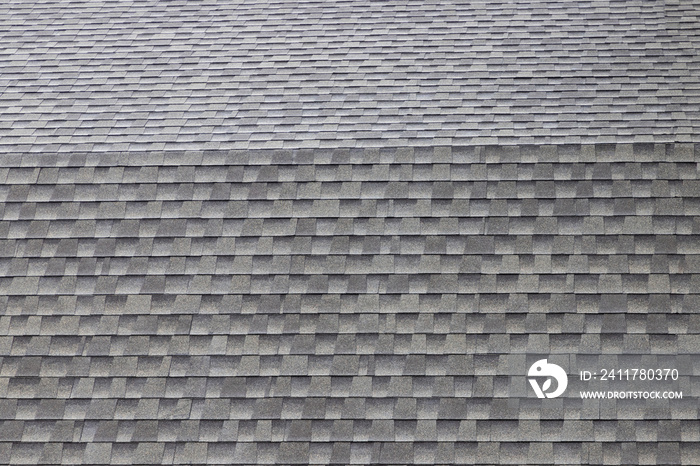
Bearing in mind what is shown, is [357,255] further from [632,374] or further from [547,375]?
[632,374]

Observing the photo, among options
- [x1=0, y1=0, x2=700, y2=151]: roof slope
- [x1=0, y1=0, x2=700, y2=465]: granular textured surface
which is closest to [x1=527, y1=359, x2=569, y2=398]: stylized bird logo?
[x1=0, y1=0, x2=700, y2=465]: granular textured surface

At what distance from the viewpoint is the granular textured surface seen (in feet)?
16.3

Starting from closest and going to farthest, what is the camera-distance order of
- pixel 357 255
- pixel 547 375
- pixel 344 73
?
1. pixel 547 375
2. pixel 357 255
3. pixel 344 73

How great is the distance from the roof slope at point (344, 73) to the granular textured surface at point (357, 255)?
3 cm

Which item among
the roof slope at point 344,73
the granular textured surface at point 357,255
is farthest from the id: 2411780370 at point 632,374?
the roof slope at point 344,73

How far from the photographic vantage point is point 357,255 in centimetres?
545

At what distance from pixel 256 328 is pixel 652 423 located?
8.31ft

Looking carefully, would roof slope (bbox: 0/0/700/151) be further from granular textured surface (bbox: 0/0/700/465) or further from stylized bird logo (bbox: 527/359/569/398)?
stylized bird logo (bbox: 527/359/569/398)

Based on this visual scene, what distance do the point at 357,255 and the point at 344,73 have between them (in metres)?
1.87

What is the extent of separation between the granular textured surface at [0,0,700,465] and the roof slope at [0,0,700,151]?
3 cm

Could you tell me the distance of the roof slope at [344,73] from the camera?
19.6ft

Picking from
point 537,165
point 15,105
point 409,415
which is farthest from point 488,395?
point 15,105

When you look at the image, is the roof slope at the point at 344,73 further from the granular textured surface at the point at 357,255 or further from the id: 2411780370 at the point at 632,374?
the id: 2411780370 at the point at 632,374

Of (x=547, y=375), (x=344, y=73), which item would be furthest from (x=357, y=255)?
(x=344, y=73)
